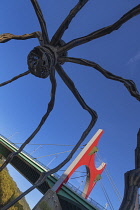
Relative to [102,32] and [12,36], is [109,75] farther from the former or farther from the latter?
[12,36]

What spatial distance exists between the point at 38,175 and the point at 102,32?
20.1 m

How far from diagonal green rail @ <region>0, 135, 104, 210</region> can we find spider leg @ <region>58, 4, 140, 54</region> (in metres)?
15.6

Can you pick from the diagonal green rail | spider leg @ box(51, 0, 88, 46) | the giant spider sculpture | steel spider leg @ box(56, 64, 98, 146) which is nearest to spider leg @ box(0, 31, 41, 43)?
the giant spider sculpture

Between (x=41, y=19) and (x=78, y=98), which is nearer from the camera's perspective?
(x=41, y=19)

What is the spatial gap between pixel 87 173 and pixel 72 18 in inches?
960

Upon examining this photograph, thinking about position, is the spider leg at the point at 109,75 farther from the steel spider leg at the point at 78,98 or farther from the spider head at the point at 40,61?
the spider head at the point at 40,61

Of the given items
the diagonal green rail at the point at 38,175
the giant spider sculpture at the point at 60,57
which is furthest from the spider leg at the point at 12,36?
the diagonal green rail at the point at 38,175

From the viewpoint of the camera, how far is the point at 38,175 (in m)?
21.3

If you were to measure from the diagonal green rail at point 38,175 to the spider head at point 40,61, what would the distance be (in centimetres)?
1552

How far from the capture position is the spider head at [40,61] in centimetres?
361

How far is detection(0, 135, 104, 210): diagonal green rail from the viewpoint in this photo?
55.9 feet

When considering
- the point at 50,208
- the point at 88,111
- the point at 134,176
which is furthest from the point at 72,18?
the point at 50,208

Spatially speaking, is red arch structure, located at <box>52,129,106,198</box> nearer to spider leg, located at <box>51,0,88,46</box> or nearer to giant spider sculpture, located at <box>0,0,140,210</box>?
giant spider sculpture, located at <box>0,0,140,210</box>

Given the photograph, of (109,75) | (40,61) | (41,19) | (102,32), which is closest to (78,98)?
(109,75)
